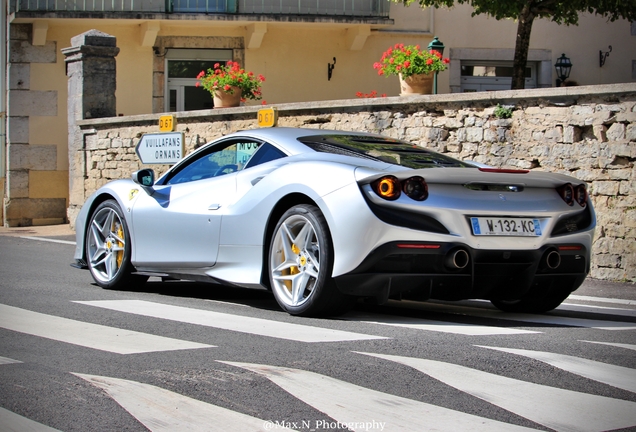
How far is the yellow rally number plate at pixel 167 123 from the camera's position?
1673cm

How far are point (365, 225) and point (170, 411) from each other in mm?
2226

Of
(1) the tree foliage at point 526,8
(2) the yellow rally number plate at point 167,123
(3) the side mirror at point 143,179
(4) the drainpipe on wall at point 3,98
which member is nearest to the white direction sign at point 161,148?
(2) the yellow rally number plate at point 167,123

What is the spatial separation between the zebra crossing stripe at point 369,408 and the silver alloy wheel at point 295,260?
1818 millimetres

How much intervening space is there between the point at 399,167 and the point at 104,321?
6.33 feet

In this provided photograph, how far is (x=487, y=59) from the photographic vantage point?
880 inches

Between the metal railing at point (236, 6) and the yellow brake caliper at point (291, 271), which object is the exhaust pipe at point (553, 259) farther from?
the metal railing at point (236, 6)

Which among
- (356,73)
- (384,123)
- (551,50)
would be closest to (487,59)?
(551,50)

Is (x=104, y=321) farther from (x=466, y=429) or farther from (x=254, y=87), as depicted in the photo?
(x=254, y=87)

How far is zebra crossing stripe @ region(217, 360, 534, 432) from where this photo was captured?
11.0ft

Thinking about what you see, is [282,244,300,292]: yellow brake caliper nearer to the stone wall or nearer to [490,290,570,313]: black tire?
[490,290,570,313]: black tire

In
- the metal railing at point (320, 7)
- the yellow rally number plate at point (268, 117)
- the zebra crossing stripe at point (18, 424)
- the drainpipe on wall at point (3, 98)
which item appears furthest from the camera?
the drainpipe on wall at point (3, 98)

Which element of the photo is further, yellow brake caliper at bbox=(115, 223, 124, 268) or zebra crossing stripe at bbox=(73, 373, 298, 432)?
yellow brake caliper at bbox=(115, 223, 124, 268)

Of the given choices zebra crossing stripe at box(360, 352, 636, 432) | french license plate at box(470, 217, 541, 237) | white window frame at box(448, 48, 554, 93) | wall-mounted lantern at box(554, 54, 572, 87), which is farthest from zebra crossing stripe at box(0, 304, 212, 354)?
wall-mounted lantern at box(554, 54, 572, 87)

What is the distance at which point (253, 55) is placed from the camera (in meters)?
22.4
